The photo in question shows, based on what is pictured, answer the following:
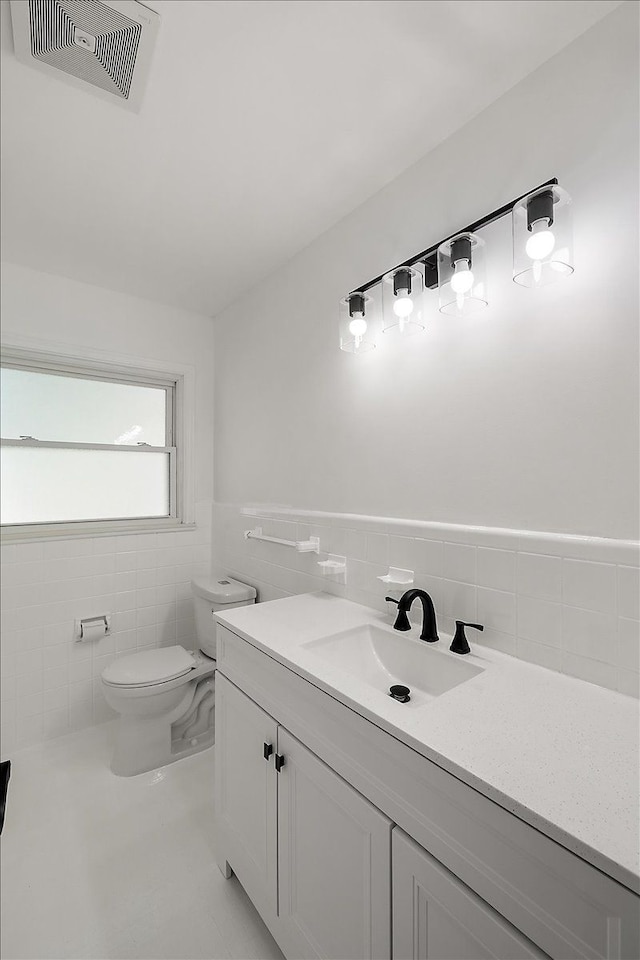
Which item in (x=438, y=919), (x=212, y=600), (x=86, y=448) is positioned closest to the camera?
(x=438, y=919)

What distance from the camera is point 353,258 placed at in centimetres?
180

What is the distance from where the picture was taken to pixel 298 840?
1.14 meters

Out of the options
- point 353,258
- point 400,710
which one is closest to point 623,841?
point 400,710

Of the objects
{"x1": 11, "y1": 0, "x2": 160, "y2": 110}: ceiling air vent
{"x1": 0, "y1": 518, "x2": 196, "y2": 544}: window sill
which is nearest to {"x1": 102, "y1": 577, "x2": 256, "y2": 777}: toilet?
{"x1": 0, "y1": 518, "x2": 196, "y2": 544}: window sill

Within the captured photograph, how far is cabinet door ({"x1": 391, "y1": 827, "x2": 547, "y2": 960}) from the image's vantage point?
0.69 m

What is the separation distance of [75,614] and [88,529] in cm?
45

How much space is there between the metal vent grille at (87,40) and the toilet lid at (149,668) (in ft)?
7.00

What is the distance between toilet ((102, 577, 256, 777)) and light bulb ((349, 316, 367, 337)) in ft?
4.16

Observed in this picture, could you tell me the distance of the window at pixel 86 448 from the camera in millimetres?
2305

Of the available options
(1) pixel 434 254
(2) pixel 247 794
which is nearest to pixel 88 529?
(2) pixel 247 794

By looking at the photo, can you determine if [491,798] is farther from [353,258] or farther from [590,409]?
[353,258]

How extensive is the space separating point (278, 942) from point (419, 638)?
0.89 metres

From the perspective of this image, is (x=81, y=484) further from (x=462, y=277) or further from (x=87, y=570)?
(x=462, y=277)

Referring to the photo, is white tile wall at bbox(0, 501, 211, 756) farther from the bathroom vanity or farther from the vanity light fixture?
the vanity light fixture
